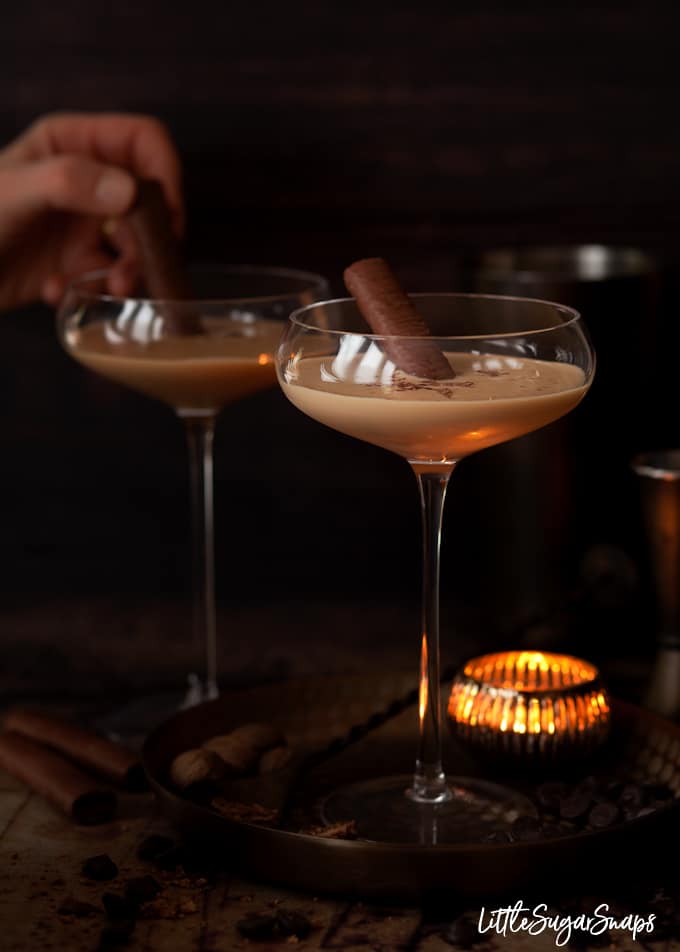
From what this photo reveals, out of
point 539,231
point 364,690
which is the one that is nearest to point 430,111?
point 539,231

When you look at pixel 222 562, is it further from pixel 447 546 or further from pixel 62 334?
pixel 62 334

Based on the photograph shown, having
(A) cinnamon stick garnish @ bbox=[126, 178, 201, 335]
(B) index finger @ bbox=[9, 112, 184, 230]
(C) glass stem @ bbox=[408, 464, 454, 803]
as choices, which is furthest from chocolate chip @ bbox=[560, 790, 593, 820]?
(B) index finger @ bbox=[9, 112, 184, 230]

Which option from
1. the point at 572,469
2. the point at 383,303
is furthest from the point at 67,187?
the point at 572,469

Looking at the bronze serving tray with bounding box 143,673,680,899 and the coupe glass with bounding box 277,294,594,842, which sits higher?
the coupe glass with bounding box 277,294,594,842

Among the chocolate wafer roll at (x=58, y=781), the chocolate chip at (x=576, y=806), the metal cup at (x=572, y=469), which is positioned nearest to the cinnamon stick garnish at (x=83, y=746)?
the chocolate wafer roll at (x=58, y=781)

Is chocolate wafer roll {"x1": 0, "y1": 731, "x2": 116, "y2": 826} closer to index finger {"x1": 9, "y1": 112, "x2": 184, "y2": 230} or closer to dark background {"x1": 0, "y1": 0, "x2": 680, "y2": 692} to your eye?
dark background {"x1": 0, "y1": 0, "x2": 680, "y2": 692}

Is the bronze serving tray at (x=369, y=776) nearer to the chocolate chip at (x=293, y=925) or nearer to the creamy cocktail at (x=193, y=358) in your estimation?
the chocolate chip at (x=293, y=925)
